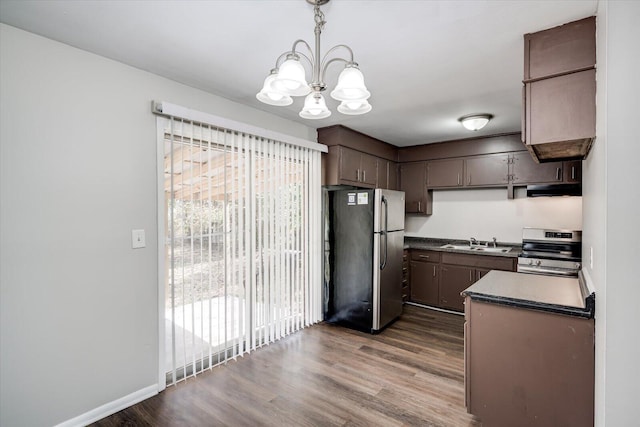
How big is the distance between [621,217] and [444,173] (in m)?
3.53

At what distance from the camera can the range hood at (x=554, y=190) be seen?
3.69 metres

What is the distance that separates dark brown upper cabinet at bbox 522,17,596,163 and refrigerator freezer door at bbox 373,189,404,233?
177 cm

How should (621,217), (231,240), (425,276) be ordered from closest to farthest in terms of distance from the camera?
(621,217)
(231,240)
(425,276)

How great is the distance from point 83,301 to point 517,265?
4303 mm

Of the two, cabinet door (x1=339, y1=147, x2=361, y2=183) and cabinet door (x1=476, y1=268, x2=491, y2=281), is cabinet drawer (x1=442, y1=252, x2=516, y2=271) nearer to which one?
cabinet door (x1=476, y1=268, x2=491, y2=281)

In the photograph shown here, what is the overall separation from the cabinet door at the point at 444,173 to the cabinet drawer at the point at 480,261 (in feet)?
3.50

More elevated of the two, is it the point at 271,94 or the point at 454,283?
the point at 271,94

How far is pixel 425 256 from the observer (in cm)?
448

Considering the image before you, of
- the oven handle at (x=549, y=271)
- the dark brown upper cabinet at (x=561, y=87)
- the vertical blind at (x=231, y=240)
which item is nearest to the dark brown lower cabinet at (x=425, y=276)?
the oven handle at (x=549, y=271)

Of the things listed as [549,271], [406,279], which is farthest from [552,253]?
[406,279]

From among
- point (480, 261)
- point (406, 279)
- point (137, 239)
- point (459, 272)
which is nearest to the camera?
Result: point (137, 239)

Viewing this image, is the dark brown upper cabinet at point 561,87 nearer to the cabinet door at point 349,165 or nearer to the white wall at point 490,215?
the cabinet door at point 349,165

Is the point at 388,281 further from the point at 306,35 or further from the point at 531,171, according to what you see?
the point at 306,35

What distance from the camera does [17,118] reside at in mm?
1762
